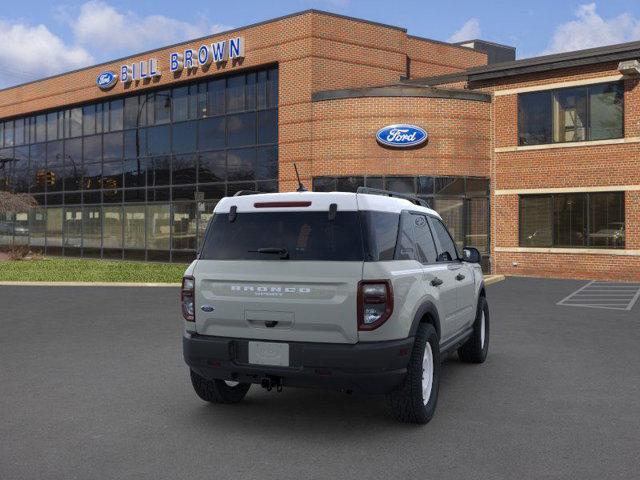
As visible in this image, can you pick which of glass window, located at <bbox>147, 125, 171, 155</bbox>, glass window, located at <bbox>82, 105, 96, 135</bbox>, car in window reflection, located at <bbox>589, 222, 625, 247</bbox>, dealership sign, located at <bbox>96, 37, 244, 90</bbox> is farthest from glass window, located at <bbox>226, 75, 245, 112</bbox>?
car in window reflection, located at <bbox>589, 222, 625, 247</bbox>

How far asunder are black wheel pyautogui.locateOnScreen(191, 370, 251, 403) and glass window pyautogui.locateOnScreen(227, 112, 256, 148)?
67.0 ft

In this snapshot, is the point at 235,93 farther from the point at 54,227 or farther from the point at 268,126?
the point at 54,227

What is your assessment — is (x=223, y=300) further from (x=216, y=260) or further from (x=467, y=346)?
(x=467, y=346)

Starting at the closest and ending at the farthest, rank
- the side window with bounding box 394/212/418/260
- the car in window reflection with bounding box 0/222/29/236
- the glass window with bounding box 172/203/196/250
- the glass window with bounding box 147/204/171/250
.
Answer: the side window with bounding box 394/212/418/260 → the glass window with bounding box 172/203/196/250 → the glass window with bounding box 147/204/171/250 → the car in window reflection with bounding box 0/222/29/236

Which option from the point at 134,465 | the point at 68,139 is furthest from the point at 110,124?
the point at 134,465

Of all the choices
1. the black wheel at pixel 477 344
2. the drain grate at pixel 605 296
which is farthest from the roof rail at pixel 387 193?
the drain grate at pixel 605 296

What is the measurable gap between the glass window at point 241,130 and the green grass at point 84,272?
552 centimetres

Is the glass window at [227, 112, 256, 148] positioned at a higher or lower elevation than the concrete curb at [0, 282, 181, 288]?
higher

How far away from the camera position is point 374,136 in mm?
22812

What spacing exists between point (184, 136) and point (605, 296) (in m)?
18.5

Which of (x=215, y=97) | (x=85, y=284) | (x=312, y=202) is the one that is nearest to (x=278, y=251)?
(x=312, y=202)

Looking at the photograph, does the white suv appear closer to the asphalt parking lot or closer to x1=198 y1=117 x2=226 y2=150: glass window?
the asphalt parking lot

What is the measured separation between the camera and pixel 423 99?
74.2 feet

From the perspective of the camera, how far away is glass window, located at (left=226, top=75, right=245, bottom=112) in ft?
87.1
